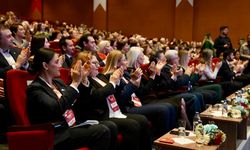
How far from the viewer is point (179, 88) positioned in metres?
4.73

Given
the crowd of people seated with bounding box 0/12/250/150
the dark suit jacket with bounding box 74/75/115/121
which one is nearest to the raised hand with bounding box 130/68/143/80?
the crowd of people seated with bounding box 0/12/250/150

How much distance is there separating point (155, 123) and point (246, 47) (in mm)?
5605

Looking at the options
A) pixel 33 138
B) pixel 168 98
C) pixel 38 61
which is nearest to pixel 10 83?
pixel 38 61

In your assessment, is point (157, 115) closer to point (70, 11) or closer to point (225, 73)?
point (225, 73)

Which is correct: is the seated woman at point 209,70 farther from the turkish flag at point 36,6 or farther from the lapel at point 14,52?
the turkish flag at point 36,6

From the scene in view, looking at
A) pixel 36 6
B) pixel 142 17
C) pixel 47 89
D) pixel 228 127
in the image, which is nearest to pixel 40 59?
pixel 47 89

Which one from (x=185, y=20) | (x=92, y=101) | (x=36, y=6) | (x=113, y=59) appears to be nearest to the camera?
(x=92, y=101)

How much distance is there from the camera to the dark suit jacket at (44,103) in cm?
244

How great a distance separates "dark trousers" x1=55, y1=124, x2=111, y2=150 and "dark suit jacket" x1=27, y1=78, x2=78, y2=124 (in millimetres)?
120

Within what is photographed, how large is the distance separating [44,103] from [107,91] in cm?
78

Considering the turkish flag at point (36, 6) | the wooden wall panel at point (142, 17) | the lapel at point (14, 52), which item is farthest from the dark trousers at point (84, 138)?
the turkish flag at point (36, 6)

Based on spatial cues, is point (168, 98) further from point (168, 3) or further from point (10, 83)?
point (168, 3)

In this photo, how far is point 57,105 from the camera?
247 cm

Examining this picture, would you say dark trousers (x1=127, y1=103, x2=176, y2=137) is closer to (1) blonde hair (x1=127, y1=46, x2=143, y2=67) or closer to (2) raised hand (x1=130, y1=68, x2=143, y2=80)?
(2) raised hand (x1=130, y1=68, x2=143, y2=80)
